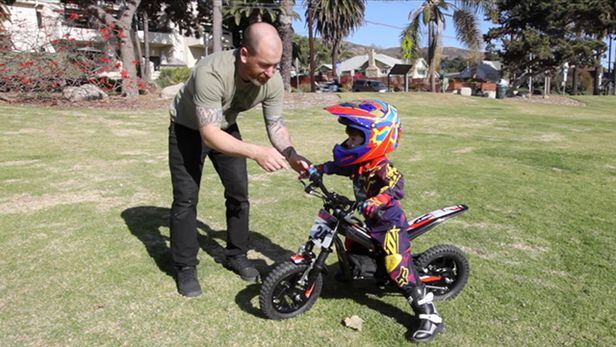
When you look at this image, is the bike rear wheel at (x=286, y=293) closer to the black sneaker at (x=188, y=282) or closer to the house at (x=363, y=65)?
the black sneaker at (x=188, y=282)

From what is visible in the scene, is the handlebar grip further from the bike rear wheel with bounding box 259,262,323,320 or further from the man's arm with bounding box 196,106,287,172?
the bike rear wheel with bounding box 259,262,323,320

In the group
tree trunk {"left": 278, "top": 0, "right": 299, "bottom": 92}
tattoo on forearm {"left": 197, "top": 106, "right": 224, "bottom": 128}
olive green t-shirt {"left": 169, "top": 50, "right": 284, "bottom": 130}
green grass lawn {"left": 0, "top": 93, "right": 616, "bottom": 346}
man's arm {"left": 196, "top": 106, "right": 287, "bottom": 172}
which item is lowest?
green grass lawn {"left": 0, "top": 93, "right": 616, "bottom": 346}

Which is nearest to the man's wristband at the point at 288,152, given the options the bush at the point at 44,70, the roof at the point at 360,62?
the bush at the point at 44,70

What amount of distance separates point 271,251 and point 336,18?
93.5 ft

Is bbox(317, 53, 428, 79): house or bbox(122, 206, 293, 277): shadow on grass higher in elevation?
bbox(317, 53, 428, 79): house

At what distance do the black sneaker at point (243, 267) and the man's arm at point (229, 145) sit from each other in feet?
3.88

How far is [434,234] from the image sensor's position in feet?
15.4

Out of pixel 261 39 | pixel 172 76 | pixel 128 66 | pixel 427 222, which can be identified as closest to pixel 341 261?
pixel 427 222

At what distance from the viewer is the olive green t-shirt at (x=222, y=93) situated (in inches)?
119

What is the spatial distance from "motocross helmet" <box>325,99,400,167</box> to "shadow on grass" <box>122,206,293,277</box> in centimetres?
154

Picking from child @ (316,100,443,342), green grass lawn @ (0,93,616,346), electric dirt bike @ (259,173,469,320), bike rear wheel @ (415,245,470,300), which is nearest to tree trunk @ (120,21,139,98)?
green grass lawn @ (0,93,616,346)

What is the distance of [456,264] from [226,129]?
195 cm

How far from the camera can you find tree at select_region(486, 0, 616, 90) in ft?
120

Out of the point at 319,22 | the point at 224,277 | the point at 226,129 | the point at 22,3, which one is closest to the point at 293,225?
the point at 224,277
